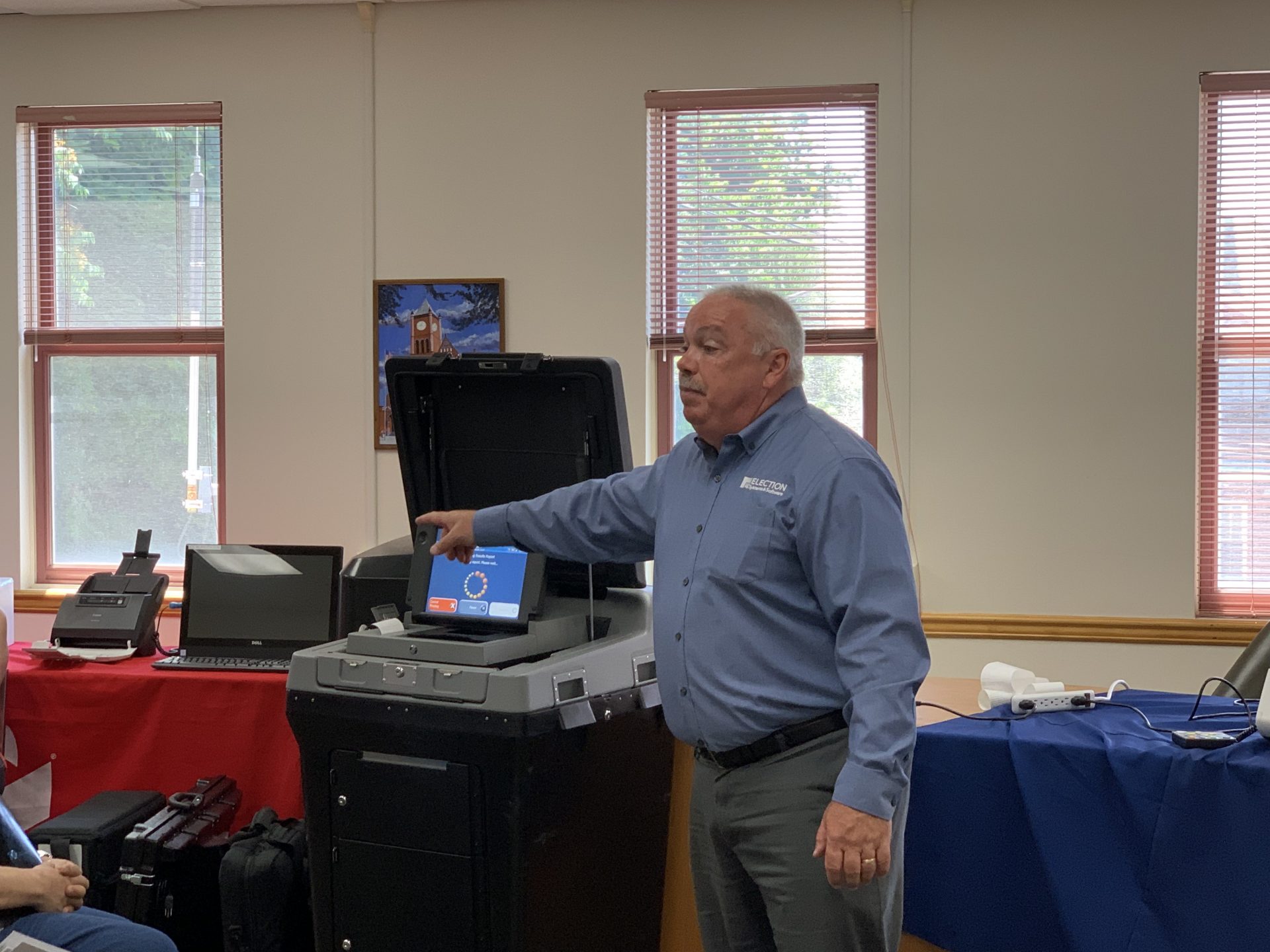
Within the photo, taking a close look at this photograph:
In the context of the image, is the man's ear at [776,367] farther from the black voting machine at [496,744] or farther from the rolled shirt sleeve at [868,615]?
the black voting machine at [496,744]

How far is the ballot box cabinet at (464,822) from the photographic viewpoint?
220 cm

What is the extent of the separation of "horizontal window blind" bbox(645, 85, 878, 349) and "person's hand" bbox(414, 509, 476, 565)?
2238 millimetres

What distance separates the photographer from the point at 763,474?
186 cm

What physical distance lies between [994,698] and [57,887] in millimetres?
1834

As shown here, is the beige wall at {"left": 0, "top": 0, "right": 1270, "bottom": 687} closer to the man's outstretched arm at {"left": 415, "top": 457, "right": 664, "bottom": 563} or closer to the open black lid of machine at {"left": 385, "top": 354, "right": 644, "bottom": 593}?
the open black lid of machine at {"left": 385, "top": 354, "right": 644, "bottom": 593}

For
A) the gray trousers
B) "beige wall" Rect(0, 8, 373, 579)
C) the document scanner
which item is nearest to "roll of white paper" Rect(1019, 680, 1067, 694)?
the gray trousers

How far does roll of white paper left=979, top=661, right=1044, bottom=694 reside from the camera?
7.90 feet

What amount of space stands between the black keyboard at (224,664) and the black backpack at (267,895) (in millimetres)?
483

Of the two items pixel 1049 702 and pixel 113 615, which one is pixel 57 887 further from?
pixel 1049 702

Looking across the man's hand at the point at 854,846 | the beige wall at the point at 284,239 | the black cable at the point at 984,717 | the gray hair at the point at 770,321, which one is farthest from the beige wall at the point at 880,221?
the man's hand at the point at 854,846

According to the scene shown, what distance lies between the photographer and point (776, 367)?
6.28 ft

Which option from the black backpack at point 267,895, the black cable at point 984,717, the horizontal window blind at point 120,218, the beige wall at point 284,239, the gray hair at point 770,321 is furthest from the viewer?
the horizontal window blind at point 120,218

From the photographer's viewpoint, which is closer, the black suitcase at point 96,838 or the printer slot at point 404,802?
the printer slot at point 404,802

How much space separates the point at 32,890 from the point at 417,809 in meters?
0.67
